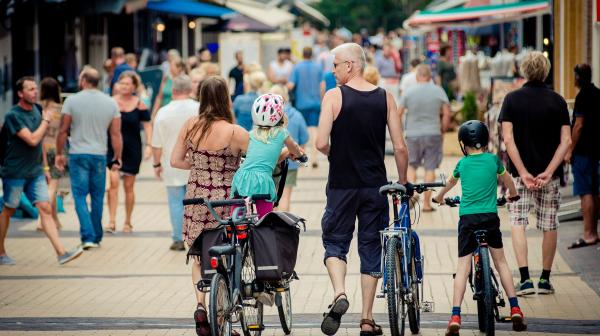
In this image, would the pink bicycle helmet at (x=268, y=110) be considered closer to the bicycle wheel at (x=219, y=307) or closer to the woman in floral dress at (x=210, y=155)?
the woman in floral dress at (x=210, y=155)

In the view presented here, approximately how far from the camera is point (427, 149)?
49.8ft

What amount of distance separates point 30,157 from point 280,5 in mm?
53895

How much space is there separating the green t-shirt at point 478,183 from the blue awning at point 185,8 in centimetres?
1944

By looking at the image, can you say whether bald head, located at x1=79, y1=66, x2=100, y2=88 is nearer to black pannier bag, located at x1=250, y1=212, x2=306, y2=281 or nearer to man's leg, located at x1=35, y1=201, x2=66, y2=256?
man's leg, located at x1=35, y1=201, x2=66, y2=256

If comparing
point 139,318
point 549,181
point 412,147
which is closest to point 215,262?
point 139,318

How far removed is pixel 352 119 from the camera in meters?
8.09

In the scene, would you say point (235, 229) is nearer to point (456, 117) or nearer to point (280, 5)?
point (456, 117)

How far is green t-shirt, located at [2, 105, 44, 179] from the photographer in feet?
38.9

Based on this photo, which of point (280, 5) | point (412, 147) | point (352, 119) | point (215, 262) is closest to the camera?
point (215, 262)

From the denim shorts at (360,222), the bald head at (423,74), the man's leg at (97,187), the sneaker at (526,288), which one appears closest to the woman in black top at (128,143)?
the man's leg at (97,187)

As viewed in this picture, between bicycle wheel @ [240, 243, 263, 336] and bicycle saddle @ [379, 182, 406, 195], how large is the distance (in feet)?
2.89

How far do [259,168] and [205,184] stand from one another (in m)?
0.44

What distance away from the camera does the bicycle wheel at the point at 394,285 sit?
766cm

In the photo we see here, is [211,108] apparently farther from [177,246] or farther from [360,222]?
[177,246]
